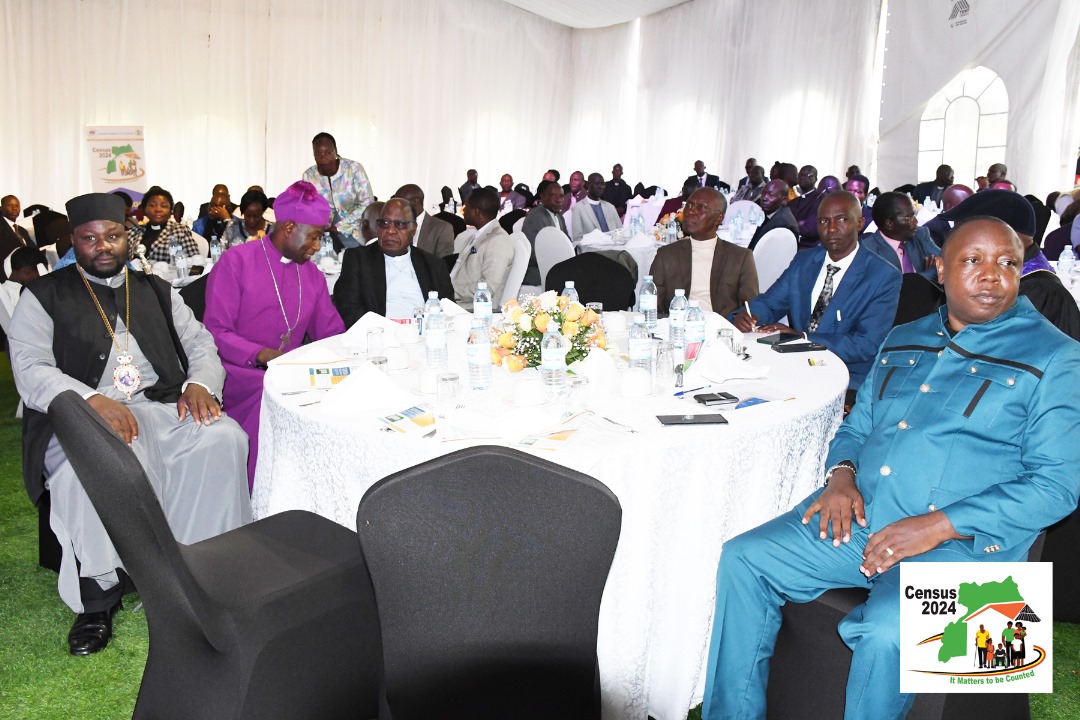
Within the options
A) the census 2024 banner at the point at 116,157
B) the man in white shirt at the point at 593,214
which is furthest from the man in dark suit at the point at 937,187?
the census 2024 banner at the point at 116,157

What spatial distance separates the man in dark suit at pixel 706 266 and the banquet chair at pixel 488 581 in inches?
139

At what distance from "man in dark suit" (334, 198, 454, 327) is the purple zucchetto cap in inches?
29.4

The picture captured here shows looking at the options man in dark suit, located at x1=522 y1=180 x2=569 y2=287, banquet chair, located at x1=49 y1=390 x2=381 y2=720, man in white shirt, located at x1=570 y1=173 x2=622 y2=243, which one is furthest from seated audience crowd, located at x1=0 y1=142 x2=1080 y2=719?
man in white shirt, located at x1=570 y1=173 x2=622 y2=243

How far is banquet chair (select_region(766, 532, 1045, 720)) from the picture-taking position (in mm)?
2146

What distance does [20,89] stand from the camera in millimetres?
12273

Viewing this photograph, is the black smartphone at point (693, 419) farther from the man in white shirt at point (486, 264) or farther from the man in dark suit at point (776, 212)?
the man in dark suit at point (776, 212)

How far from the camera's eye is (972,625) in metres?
2.17

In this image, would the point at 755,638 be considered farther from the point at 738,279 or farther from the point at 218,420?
the point at 738,279

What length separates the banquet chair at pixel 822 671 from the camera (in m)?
2.15

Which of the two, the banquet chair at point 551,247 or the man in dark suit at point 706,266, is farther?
the banquet chair at point 551,247

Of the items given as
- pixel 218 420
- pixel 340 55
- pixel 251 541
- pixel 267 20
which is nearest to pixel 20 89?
pixel 267 20

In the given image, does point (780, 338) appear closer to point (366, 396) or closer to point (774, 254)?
point (366, 396)

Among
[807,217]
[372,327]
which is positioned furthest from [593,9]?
[372,327]

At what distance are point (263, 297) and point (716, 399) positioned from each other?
2.35 meters
